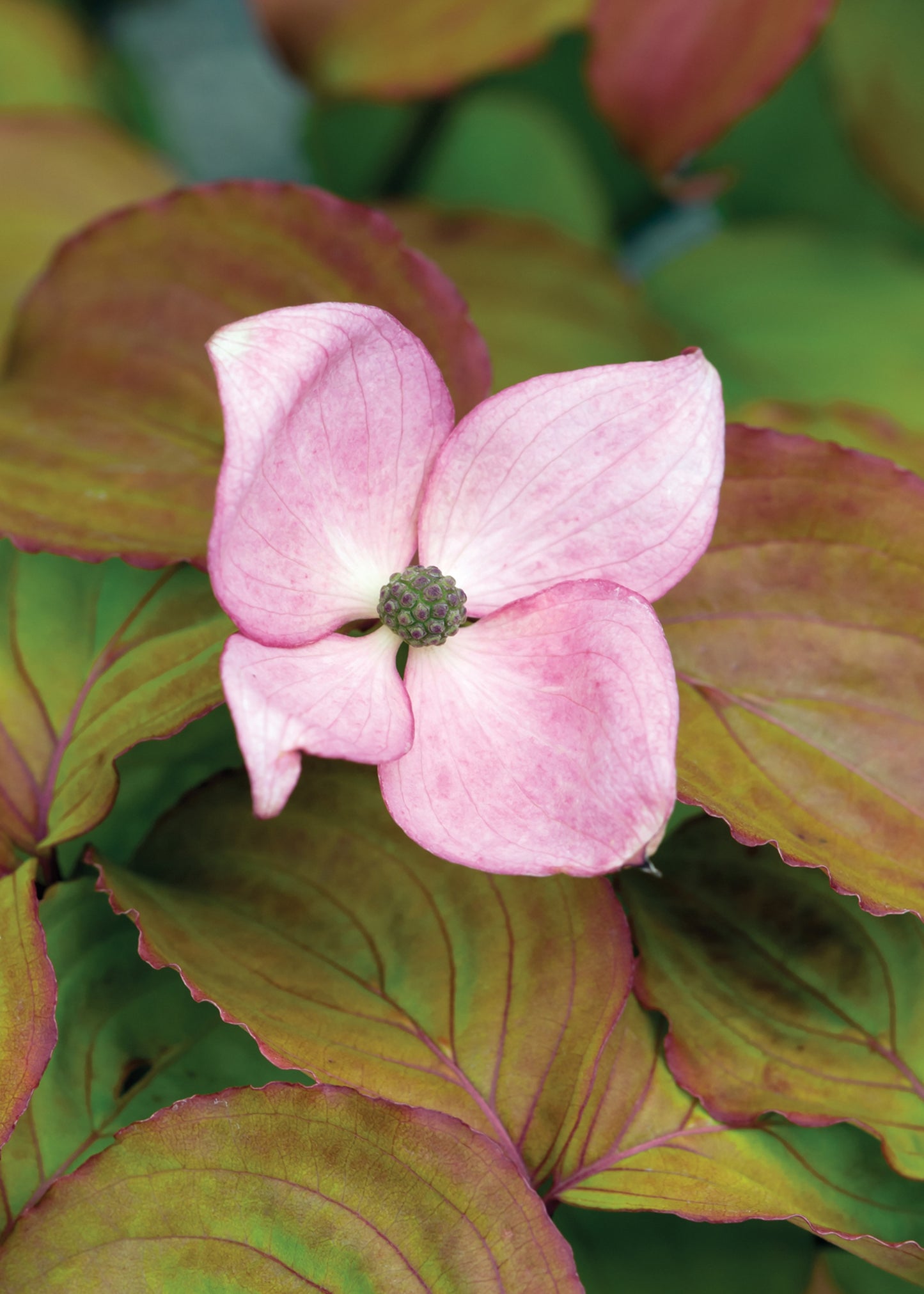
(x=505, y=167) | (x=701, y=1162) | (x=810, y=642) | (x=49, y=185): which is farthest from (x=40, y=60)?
(x=701, y=1162)

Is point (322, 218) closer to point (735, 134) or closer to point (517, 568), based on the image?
point (517, 568)

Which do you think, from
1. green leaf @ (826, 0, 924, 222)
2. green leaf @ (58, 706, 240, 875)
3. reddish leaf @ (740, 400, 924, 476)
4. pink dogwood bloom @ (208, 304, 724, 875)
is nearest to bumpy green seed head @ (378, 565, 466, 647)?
pink dogwood bloom @ (208, 304, 724, 875)

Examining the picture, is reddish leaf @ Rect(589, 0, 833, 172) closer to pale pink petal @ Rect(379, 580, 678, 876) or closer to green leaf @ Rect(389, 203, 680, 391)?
green leaf @ Rect(389, 203, 680, 391)

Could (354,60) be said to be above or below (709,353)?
above

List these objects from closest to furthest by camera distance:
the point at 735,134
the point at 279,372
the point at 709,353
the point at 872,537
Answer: the point at 279,372, the point at 872,537, the point at 709,353, the point at 735,134

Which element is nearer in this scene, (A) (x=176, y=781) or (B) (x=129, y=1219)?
(B) (x=129, y=1219)

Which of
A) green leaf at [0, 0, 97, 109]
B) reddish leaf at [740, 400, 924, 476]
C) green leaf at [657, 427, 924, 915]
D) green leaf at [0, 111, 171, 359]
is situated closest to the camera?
green leaf at [657, 427, 924, 915]

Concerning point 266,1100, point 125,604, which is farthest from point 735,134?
point 266,1100

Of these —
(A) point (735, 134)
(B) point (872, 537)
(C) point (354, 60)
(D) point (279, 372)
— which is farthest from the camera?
(A) point (735, 134)
